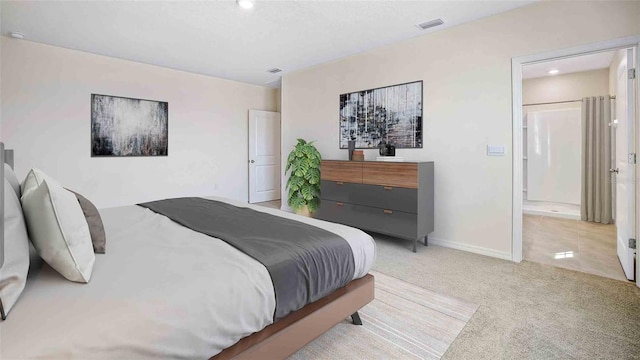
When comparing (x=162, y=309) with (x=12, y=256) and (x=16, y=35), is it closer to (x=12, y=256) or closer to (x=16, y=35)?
(x=12, y=256)

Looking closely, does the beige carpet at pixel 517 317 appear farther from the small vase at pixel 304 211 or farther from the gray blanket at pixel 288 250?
the small vase at pixel 304 211

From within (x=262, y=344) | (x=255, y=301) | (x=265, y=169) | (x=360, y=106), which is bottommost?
(x=262, y=344)

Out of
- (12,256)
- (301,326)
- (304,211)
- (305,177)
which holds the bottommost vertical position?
(301,326)

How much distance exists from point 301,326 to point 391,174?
2426 mm

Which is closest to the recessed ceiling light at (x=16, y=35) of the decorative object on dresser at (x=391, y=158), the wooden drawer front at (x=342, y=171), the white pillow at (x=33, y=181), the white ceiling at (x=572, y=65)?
the white pillow at (x=33, y=181)

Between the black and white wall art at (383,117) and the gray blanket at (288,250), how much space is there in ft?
8.07

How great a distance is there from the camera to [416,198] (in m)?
3.37

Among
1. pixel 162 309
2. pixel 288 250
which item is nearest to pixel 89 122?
pixel 288 250

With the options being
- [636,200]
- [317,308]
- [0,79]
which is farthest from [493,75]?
[0,79]

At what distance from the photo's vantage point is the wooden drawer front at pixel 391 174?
3.39m

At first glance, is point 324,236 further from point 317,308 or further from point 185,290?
point 185,290

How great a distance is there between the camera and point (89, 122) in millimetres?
4488

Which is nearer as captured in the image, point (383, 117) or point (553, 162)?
point (383, 117)

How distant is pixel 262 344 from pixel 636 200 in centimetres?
326
